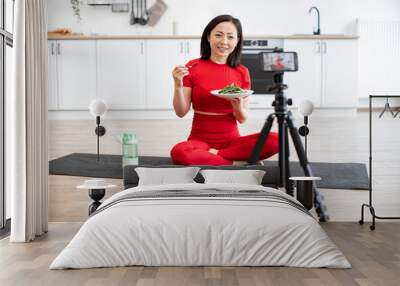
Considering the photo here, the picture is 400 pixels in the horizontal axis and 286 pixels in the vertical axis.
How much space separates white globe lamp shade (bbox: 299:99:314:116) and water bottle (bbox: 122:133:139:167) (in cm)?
148

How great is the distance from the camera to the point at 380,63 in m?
5.99

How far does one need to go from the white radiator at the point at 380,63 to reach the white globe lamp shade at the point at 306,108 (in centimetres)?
48

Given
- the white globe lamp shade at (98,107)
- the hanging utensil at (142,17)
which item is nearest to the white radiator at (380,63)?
the hanging utensil at (142,17)

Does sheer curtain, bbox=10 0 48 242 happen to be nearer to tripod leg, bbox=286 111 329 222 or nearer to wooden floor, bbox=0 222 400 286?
wooden floor, bbox=0 222 400 286

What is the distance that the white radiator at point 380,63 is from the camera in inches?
233

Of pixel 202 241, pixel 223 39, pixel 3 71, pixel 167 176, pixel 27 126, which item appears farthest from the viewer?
pixel 223 39

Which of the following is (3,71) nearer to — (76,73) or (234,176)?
(76,73)

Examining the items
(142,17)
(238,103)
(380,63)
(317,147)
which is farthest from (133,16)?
(380,63)

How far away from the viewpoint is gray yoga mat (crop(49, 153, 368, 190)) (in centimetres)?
583

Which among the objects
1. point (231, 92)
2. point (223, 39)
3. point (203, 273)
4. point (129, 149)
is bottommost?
point (203, 273)

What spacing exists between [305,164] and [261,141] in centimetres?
46

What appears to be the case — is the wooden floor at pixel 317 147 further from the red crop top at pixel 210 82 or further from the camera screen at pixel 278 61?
the camera screen at pixel 278 61

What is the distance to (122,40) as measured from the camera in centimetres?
611

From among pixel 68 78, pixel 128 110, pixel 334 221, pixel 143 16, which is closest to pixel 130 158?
pixel 128 110
